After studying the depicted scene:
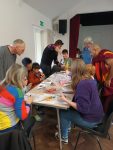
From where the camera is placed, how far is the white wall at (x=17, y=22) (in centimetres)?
305

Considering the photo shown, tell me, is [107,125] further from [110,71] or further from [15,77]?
[15,77]

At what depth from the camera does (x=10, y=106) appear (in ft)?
4.83

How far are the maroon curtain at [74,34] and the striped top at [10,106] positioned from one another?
18.1ft

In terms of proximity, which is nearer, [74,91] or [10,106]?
[10,106]

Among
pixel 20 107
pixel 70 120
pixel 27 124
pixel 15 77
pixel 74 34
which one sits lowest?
pixel 70 120

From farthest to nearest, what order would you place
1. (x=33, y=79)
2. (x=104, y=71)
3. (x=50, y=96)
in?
(x=33, y=79)
(x=104, y=71)
(x=50, y=96)

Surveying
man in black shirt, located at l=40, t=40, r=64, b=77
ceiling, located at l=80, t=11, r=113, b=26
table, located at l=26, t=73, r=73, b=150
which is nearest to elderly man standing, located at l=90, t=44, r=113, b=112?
table, located at l=26, t=73, r=73, b=150

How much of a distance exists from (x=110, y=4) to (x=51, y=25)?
225 cm

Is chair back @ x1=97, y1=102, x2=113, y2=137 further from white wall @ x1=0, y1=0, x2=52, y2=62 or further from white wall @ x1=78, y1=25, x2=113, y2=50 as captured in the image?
white wall @ x1=78, y1=25, x2=113, y2=50

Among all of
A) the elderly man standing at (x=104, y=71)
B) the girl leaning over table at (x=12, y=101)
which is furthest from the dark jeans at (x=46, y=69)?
the girl leaning over table at (x=12, y=101)

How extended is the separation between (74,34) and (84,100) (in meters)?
5.29

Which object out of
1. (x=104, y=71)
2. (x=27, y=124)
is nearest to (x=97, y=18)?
(x=104, y=71)

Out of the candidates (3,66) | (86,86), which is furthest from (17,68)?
(3,66)

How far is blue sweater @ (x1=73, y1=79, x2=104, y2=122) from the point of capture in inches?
70.9
